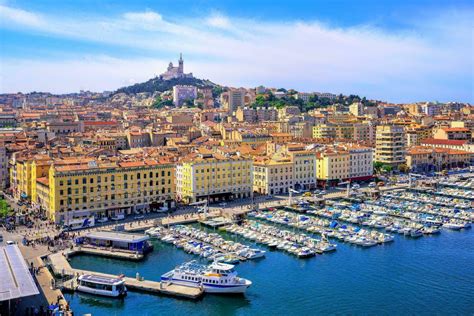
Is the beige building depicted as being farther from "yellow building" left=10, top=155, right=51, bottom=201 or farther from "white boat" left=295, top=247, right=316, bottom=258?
"yellow building" left=10, top=155, right=51, bottom=201

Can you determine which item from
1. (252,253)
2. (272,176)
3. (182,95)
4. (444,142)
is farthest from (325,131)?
(182,95)

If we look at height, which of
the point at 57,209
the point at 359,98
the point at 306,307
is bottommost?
the point at 306,307

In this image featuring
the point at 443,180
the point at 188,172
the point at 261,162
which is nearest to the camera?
the point at 188,172

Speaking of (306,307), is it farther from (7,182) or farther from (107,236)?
(7,182)

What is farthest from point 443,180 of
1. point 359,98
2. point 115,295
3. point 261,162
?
point 359,98

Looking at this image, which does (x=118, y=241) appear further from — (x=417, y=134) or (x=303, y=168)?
(x=417, y=134)

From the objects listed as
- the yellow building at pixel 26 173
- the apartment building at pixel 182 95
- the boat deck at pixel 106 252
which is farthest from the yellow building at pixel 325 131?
the apartment building at pixel 182 95
